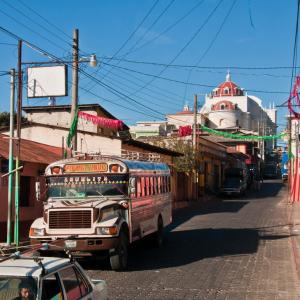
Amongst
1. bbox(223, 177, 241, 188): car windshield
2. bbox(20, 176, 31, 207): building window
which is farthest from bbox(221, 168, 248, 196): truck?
bbox(20, 176, 31, 207): building window

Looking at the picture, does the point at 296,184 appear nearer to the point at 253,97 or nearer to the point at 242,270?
the point at 242,270

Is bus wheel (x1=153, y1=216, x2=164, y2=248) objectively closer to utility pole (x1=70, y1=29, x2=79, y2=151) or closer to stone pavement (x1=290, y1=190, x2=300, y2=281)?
stone pavement (x1=290, y1=190, x2=300, y2=281)

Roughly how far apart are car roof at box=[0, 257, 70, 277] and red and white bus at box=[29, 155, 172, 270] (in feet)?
15.4

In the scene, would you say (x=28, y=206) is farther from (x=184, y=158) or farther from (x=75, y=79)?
(x=184, y=158)

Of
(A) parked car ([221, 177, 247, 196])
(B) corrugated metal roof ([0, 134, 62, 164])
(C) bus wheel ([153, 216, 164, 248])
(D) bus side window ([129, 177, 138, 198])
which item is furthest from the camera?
(A) parked car ([221, 177, 247, 196])

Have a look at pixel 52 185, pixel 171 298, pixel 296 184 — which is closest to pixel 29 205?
pixel 52 185

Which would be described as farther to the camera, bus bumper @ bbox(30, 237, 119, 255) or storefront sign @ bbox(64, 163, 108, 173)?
storefront sign @ bbox(64, 163, 108, 173)

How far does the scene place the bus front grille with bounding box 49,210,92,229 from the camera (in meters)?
12.5

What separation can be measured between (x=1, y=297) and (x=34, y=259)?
2.12 ft

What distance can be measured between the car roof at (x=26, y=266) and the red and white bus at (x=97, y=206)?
470 centimetres

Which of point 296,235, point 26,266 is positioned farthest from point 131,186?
point 296,235

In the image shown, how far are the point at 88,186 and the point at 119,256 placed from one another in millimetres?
2036

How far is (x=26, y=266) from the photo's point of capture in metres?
5.73

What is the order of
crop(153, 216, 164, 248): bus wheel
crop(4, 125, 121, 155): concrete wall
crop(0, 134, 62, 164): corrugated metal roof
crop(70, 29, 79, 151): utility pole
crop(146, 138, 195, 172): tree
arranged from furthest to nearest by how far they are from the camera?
crop(146, 138, 195, 172): tree
crop(4, 125, 121, 155): concrete wall
crop(0, 134, 62, 164): corrugated metal roof
crop(70, 29, 79, 151): utility pole
crop(153, 216, 164, 248): bus wheel
